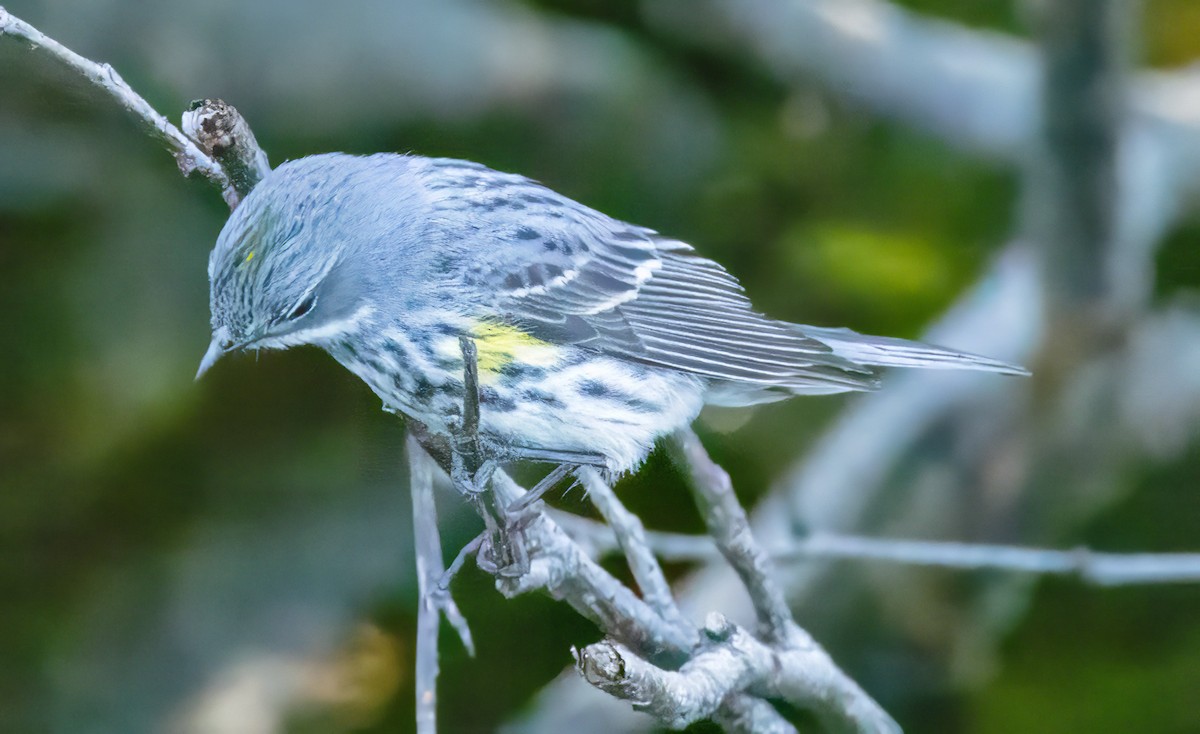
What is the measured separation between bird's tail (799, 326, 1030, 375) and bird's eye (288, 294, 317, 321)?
0.40m

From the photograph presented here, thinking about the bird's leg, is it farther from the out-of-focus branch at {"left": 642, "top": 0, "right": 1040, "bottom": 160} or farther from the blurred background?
the out-of-focus branch at {"left": 642, "top": 0, "right": 1040, "bottom": 160}

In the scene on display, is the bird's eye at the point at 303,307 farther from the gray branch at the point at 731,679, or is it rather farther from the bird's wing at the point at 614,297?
the gray branch at the point at 731,679

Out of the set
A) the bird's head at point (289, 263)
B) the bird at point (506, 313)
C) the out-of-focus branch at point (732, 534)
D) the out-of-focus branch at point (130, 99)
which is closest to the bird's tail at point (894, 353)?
the bird at point (506, 313)

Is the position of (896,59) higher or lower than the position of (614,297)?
higher

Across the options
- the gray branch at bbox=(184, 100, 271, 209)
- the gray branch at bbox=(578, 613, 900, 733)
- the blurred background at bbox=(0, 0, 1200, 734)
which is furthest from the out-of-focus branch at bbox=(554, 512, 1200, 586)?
the gray branch at bbox=(184, 100, 271, 209)

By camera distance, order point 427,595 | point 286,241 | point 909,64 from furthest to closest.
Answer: point 909,64 → point 427,595 → point 286,241

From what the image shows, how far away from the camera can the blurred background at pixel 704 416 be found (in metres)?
0.82

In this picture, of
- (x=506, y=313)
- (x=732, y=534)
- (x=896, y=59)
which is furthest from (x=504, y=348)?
(x=896, y=59)

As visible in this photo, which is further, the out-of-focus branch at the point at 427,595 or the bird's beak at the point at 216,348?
the out-of-focus branch at the point at 427,595

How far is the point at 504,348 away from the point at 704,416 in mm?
200

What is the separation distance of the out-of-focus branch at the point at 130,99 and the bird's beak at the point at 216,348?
10cm

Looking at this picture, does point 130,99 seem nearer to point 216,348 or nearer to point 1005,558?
point 216,348

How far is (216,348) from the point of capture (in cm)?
73

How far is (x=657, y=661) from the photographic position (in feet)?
2.66
